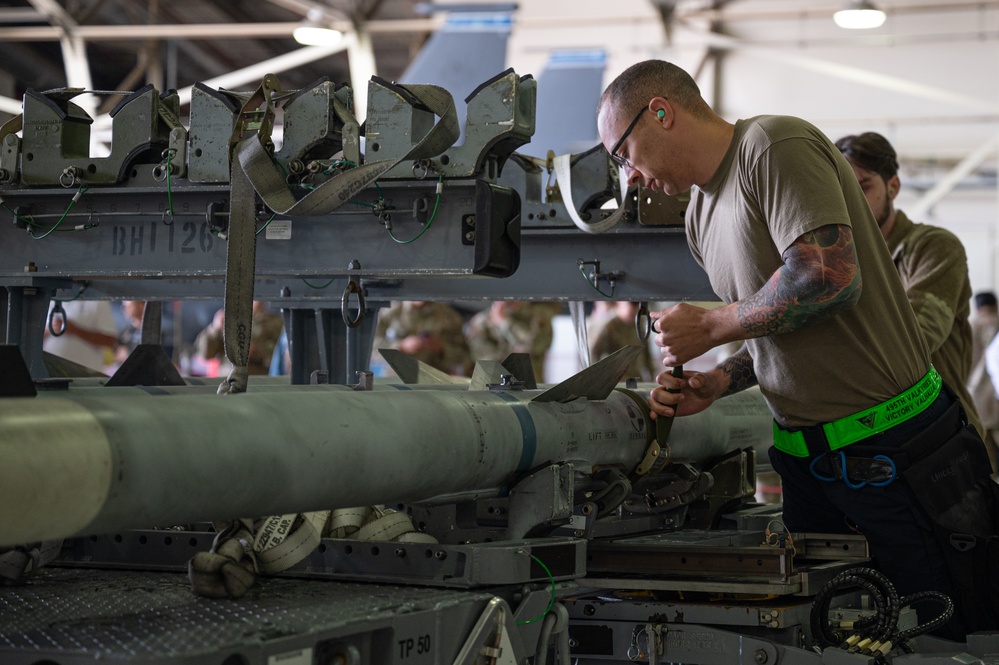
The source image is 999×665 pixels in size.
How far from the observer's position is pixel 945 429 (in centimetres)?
299

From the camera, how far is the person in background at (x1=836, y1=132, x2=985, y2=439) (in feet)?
12.9

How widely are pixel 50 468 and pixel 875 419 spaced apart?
6.67 feet

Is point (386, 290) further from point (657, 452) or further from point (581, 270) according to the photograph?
point (657, 452)

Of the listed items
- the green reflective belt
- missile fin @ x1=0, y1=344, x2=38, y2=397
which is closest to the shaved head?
the green reflective belt

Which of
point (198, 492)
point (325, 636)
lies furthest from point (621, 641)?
point (198, 492)

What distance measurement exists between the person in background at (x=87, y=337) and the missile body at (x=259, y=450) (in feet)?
18.5

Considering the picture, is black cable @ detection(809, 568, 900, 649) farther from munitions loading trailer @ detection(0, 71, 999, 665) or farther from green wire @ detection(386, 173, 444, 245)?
green wire @ detection(386, 173, 444, 245)

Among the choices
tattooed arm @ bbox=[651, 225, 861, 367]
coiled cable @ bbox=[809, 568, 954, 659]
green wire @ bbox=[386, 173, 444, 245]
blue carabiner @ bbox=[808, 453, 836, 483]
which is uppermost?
green wire @ bbox=[386, 173, 444, 245]

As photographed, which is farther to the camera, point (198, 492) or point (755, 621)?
point (755, 621)

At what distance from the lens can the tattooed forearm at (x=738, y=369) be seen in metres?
3.33

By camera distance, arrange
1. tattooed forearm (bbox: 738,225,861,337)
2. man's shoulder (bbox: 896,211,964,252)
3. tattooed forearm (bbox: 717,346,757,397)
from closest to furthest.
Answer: tattooed forearm (bbox: 738,225,861,337) → tattooed forearm (bbox: 717,346,757,397) → man's shoulder (bbox: 896,211,964,252)

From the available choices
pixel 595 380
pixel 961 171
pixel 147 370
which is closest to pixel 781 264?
pixel 595 380

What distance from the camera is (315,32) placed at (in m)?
15.1

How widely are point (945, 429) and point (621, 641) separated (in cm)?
102
